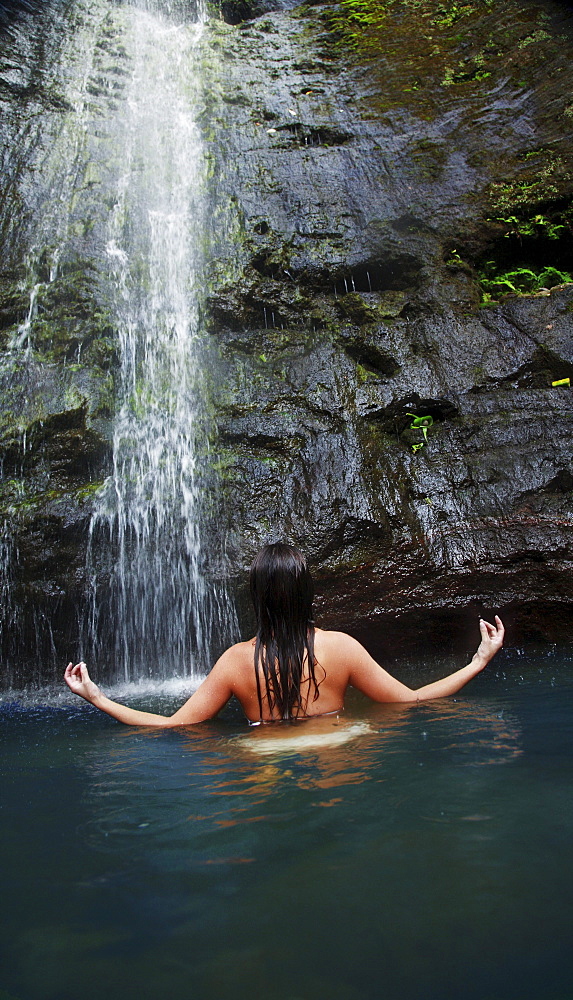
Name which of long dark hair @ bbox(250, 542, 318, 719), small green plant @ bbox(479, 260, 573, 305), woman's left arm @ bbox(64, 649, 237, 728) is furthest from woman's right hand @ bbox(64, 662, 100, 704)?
small green plant @ bbox(479, 260, 573, 305)

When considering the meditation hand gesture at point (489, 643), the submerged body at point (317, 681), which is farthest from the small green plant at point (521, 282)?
the submerged body at point (317, 681)

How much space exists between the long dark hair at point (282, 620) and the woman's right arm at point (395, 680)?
0.22 metres

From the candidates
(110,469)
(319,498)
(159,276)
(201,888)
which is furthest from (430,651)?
(159,276)

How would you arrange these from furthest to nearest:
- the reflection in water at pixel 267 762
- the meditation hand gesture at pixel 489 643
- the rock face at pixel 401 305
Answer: the rock face at pixel 401 305 → the meditation hand gesture at pixel 489 643 → the reflection in water at pixel 267 762

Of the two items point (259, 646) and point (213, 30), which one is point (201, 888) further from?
point (213, 30)

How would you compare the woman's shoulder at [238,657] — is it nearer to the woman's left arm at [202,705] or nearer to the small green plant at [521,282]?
the woman's left arm at [202,705]

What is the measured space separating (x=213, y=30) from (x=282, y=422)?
863 cm

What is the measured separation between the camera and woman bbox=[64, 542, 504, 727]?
2.91m

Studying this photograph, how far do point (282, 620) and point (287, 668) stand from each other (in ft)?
0.77

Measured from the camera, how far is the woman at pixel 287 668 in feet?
9.55

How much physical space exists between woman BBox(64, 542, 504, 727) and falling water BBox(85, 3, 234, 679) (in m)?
2.70

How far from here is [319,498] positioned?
6.11 metres

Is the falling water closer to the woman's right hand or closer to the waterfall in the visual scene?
the waterfall

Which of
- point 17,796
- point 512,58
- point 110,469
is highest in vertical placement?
point 512,58
